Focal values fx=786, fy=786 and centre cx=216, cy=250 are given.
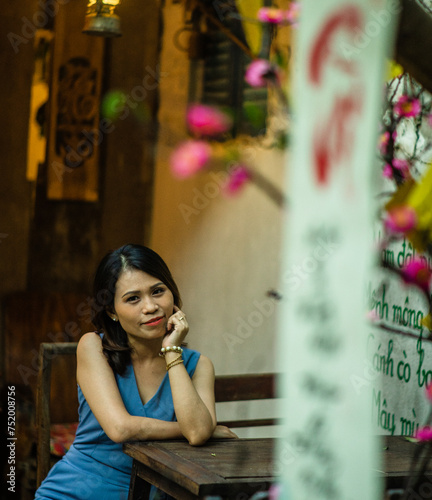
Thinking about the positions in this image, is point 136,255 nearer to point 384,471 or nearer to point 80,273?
point 384,471

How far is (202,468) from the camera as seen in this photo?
213cm

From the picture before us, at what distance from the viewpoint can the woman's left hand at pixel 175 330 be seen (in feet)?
8.55

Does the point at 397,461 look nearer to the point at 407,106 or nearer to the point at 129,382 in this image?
the point at 129,382

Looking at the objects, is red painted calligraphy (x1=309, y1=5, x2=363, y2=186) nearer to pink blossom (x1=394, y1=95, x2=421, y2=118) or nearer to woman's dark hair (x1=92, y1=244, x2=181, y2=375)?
pink blossom (x1=394, y1=95, x2=421, y2=118)

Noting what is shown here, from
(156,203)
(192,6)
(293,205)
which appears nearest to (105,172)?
(156,203)

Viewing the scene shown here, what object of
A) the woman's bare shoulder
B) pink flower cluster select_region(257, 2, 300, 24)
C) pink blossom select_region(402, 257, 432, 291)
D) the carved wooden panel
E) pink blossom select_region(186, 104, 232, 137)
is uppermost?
the carved wooden panel

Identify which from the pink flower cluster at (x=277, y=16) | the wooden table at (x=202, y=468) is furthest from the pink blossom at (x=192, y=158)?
the wooden table at (x=202, y=468)

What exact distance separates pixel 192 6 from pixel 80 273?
1920 mm

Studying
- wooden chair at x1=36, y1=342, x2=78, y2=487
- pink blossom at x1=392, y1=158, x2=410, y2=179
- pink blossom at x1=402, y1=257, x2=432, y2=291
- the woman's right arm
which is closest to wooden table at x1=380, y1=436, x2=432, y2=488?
the woman's right arm

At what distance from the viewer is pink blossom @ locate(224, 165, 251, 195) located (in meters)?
0.97

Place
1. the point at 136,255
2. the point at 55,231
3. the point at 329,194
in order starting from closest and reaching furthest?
the point at 329,194, the point at 136,255, the point at 55,231

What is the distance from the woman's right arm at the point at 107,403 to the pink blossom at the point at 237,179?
158 centimetres

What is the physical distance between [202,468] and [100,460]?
0.59 metres

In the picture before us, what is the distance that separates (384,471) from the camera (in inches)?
84.8
